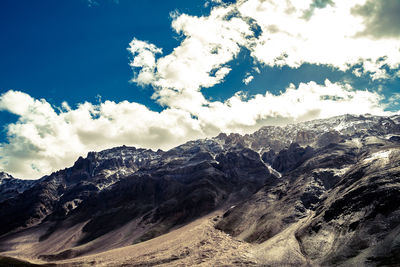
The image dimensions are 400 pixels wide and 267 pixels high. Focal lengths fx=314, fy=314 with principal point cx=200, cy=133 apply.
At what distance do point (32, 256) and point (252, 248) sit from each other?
152 m

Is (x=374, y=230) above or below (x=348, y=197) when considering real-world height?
below

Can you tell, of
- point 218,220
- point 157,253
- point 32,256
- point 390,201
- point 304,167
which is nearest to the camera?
point 390,201

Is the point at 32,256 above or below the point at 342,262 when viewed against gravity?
above

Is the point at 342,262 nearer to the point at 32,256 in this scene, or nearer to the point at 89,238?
the point at 89,238

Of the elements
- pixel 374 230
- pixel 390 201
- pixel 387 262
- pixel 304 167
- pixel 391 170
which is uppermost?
pixel 304 167

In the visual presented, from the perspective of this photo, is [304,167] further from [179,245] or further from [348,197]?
[179,245]

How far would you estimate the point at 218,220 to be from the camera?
157 m

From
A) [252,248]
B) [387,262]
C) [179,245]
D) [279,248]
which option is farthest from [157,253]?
[387,262]

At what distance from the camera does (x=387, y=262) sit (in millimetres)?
68188

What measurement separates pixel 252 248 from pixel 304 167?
86487 mm

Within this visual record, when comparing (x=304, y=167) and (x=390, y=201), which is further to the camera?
(x=304, y=167)

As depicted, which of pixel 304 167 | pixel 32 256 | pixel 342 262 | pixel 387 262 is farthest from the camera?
pixel 32 256

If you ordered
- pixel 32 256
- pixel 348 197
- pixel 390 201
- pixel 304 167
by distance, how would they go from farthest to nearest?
pixel 32 256 < pixel 304 167 < pixel 348 197 < pixel 390 201

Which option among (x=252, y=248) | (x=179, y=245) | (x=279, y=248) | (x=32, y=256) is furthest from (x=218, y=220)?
(x=32, y=256)
